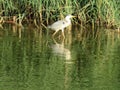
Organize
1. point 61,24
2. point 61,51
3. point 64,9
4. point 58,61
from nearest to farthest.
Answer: point 58,61
point 61,51
point 61,24
point 64,9

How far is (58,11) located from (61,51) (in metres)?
4.43

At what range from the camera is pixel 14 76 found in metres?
10.4

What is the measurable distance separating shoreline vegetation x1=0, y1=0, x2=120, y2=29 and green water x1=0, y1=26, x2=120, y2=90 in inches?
29.6

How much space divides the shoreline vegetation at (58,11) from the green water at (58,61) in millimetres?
751

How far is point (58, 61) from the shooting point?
12047mm

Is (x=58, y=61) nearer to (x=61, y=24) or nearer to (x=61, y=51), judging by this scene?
(x=61, y=51)

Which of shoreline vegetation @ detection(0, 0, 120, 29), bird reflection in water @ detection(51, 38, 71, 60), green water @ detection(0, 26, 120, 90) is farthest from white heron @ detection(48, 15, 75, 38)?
bird reflection in water @ detection(51, 38, 71, 60)

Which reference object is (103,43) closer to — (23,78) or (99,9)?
(99,9)

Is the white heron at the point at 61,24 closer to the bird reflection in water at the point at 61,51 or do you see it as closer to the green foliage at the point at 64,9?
the green foliage at the point at 64,9

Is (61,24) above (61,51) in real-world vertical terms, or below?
above

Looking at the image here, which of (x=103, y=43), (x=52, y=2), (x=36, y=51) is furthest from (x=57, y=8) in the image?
(x=36, y=51)

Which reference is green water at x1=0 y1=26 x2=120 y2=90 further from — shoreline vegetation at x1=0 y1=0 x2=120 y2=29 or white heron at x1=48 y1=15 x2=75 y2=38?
shoreline vegetation at x1=0 y1=0 x2=120 y2=29

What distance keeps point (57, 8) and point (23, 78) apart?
285 inches

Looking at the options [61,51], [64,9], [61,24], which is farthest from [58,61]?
[64,9]
